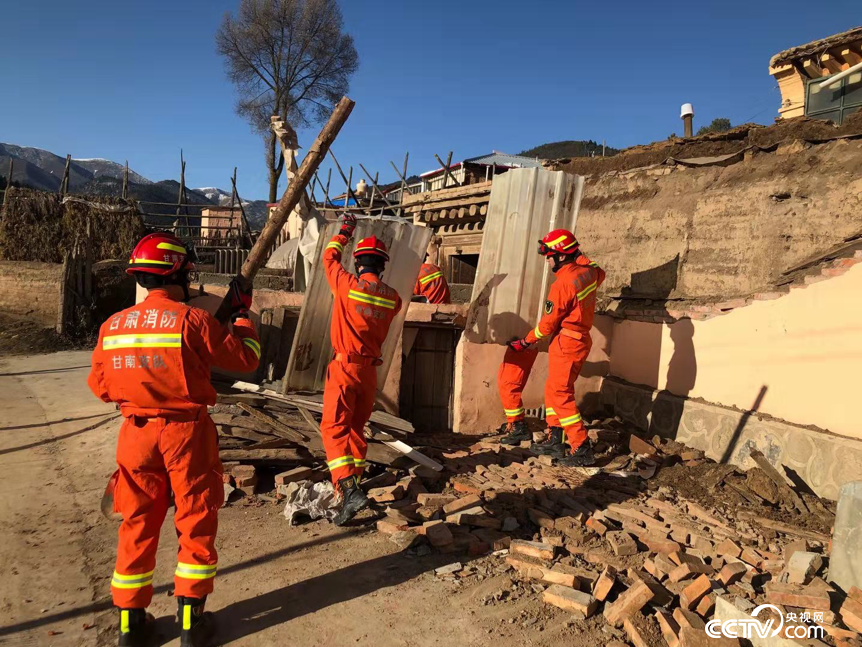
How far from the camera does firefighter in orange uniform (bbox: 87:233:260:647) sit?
104 inches

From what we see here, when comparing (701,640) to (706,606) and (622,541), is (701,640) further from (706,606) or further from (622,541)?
(622,541)

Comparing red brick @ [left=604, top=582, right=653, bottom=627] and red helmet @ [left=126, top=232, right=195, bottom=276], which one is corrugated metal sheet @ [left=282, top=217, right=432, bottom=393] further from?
red brick @ [left=604, top=582, right=653, bottom=627]

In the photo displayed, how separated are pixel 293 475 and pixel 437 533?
1515 millimetres

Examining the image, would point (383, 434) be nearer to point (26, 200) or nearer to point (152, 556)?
point (152, 556)

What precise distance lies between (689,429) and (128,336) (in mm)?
5270

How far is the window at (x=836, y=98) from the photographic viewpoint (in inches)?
525

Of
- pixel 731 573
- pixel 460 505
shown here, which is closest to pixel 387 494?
pixel 460 505

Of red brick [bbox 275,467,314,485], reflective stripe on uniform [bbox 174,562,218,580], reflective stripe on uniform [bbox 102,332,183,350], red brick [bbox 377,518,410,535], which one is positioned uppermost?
reflective stripe on uniform [bbox 102,332,183,350]

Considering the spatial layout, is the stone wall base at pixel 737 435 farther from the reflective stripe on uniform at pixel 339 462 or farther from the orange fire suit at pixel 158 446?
the orange fire suit at pixel 158 446

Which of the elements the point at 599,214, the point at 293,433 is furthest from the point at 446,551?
the point at 599,214

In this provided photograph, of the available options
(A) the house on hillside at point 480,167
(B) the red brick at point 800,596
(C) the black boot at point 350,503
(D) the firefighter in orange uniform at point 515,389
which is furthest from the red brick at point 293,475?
(A) the house on hillside at point 480,167

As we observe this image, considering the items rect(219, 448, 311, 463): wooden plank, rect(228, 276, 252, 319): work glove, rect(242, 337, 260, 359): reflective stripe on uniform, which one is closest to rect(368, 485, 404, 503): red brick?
rect(219, 448, 311, 463): wooden plank

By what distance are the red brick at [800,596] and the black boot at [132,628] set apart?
3215 mm

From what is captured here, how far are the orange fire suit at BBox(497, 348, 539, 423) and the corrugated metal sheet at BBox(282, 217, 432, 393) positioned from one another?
1.25 metres
